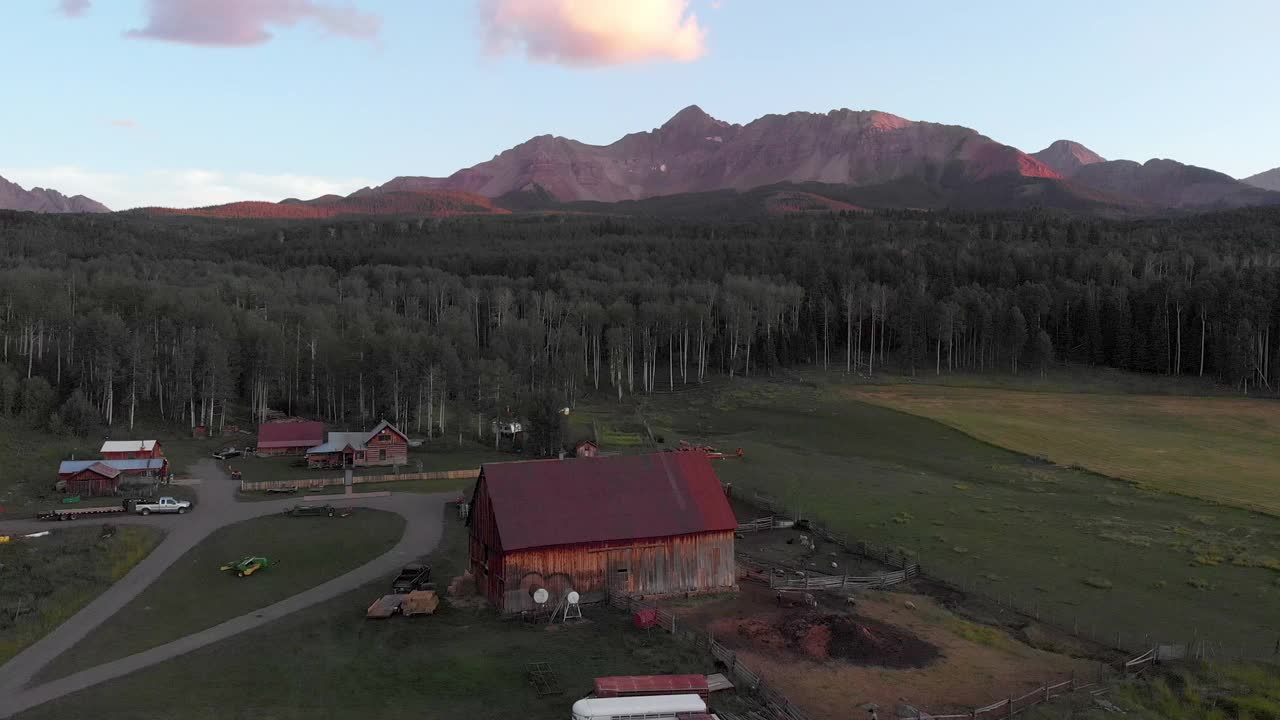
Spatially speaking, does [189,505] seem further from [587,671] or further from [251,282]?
[251,282]

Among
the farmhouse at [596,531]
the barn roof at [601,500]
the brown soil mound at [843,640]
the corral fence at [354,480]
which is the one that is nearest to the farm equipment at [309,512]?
the corral fence at [354,480]

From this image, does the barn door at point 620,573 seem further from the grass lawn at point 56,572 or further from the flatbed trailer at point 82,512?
the flatbed trailer at point 82,512

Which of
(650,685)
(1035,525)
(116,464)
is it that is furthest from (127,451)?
(1035,525)

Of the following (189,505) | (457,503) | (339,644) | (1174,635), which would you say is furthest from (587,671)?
(189,505)

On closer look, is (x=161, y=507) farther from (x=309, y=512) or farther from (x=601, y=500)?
(x=601, y=500)

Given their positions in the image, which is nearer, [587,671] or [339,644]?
[587,671]
